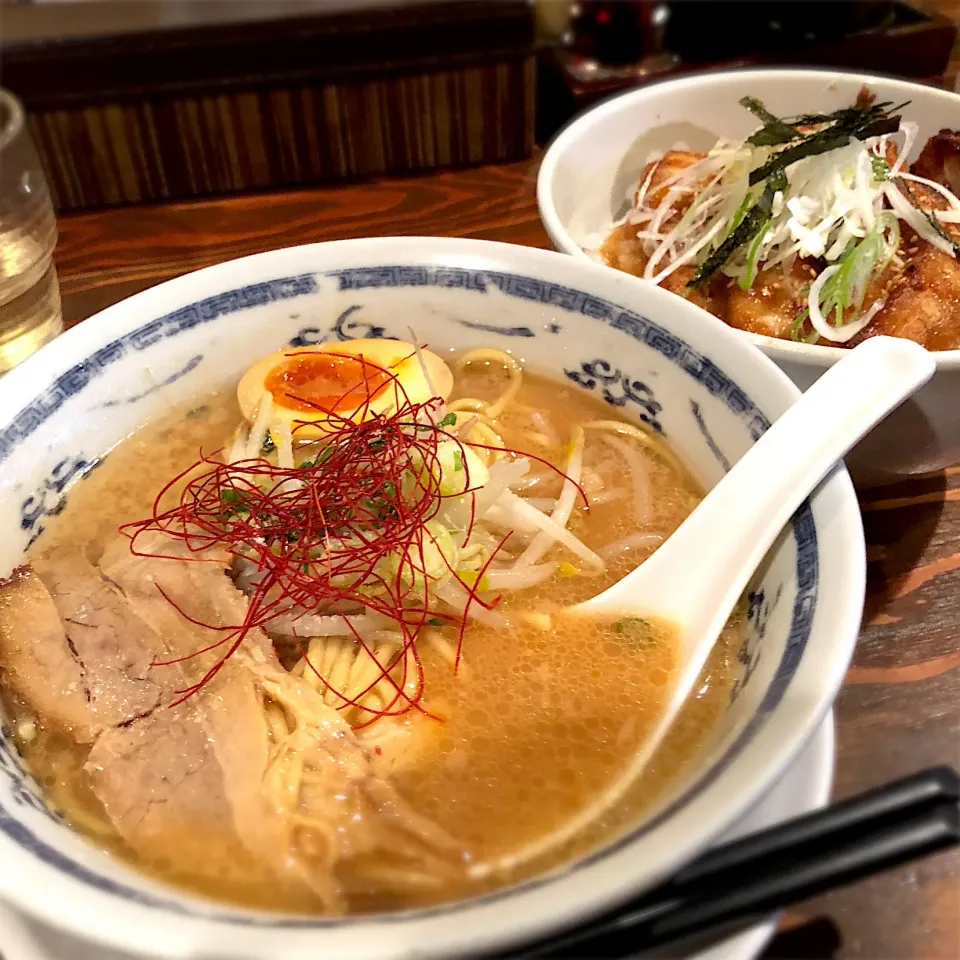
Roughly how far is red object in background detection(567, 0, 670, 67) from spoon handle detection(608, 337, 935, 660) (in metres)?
1.72

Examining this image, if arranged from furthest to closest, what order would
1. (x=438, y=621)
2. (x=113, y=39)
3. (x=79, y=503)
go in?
(x=113, y=39)
(x=79, y=503)
(x=438, y=621)

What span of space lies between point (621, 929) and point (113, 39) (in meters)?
2.07

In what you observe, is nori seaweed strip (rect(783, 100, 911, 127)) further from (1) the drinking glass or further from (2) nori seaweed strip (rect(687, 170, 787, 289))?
(1) the drinking glass

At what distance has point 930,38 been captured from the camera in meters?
2.22

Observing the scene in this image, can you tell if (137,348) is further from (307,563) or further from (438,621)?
(438,621)

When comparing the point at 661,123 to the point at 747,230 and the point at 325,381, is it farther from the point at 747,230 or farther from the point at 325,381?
the point at 325,381

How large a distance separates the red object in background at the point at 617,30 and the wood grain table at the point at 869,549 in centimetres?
48

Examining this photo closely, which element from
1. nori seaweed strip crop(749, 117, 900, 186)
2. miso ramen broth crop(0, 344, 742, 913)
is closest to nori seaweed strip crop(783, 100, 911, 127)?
nori seaweed strip crop(749, 117, 900, 186)

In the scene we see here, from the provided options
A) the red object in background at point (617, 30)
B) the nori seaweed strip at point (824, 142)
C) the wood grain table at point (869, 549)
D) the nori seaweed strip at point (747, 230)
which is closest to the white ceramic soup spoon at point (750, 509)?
the wood grain table at point (869, 549)

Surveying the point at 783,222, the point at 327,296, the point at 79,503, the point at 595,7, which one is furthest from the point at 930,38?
the point at 79,503

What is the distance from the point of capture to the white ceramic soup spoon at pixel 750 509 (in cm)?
96

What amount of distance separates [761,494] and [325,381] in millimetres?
721

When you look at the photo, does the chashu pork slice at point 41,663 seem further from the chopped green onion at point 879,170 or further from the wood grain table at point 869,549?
the chopped green onion at point 879,170

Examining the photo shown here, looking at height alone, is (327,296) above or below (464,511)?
above
